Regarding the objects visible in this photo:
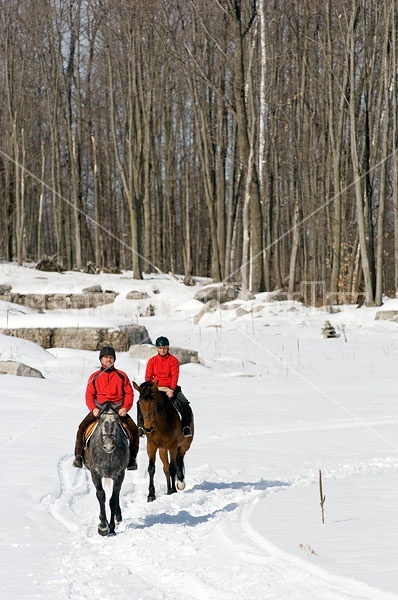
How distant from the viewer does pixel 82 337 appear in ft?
63.5

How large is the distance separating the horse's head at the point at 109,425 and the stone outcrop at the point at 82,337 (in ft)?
39.5

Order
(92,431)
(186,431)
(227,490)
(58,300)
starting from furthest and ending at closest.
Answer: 1. (58,300)
2. (186,431)
3. (227,490)
4. (92,431)

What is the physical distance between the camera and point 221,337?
23594 millimetres

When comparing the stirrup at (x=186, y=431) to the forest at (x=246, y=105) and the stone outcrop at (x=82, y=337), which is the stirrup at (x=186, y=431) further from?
the forest at (x=246, y=105)

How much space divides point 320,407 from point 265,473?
5355 millimetres

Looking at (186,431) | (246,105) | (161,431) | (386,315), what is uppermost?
(246,105)

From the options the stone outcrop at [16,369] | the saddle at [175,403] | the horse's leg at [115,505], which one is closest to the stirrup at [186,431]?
the saddle at [175,403]

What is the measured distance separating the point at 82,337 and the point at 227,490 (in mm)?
11282

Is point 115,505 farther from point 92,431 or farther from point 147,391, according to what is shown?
point 147,391

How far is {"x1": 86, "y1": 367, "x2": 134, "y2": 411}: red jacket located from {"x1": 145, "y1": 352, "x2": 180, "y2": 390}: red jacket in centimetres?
139

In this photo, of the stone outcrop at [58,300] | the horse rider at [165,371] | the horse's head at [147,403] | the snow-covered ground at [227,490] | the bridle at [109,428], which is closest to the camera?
the snow-covered ground at [227,490]

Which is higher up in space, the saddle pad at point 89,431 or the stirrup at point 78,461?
the saddle pad at point 89,431

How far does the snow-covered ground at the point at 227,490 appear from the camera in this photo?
18.0 feet

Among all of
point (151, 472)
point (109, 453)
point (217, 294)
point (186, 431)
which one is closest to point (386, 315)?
point (217, 294)
